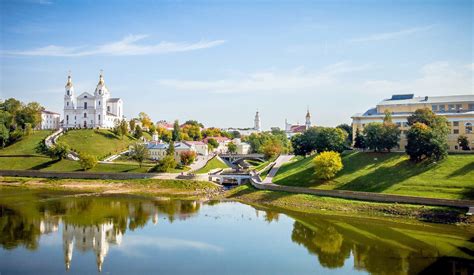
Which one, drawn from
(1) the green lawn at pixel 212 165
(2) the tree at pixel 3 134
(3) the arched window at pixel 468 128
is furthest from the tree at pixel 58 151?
(3) the arched window at pixel 468 128

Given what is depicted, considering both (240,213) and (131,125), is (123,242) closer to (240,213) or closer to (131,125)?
(240,213)

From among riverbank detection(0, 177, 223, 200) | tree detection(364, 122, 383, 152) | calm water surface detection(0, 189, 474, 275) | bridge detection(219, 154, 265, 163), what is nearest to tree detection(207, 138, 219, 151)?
bridge detection(219, 154, 265, 163)

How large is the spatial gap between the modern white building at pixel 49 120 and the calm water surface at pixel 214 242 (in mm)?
61236

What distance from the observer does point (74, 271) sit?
27.1 m

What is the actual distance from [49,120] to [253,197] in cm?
7220

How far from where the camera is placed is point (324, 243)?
115ft

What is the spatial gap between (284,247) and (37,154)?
59411 mm

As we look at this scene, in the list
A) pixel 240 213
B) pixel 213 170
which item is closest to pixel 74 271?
pixel 240 213

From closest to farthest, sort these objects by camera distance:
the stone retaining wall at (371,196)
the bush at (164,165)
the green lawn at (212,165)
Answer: the stone retaining wall at (371,196) → the bush at (164,165) → the green lawn at (212,165)

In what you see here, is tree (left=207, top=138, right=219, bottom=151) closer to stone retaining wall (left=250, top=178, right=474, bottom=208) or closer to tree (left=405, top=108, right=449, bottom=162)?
stone retaining wall (left=250, top=178, right=474, bottom=208)

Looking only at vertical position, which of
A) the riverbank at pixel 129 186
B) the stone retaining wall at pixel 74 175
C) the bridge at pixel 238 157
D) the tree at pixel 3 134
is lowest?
the riverbank at pixel 129 186

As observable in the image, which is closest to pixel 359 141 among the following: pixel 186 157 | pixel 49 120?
pixel 186 157

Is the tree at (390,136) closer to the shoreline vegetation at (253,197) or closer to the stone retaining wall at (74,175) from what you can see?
the shoreline vegetation at (253,197)

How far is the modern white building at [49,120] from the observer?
347ft
